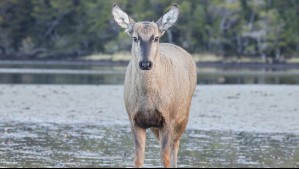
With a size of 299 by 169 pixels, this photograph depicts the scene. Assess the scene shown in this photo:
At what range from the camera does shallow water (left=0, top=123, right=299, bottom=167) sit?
51.1 ft

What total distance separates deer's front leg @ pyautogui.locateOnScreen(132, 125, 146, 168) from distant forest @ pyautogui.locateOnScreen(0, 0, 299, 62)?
73.9 metres

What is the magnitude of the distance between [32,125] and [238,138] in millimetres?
5239

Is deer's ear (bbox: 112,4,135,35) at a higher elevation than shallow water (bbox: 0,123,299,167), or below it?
higher

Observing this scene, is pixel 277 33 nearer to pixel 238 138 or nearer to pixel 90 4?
pixel 90 4

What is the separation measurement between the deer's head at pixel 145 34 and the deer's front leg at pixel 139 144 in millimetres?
1055

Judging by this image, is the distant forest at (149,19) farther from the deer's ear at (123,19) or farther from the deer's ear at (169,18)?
the deer's ear at (123,19)

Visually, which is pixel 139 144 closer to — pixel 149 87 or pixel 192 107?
pixel 149 87

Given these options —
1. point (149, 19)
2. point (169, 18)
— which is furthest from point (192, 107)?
point (149, 19)

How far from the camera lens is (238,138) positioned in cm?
1981

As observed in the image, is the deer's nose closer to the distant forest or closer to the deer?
the deer

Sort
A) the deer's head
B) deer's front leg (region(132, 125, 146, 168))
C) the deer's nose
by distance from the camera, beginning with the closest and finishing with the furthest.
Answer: the deer's nose
the deer's head
deer's front leg (region(132, 125, 146, 168))

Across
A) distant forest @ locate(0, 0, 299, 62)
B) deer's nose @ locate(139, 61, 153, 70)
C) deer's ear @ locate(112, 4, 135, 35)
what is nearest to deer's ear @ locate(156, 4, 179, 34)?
deer's ear @ locate(112, 4, 135, 35)

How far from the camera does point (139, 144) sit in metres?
13.0

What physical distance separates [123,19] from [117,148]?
489 centimetres
